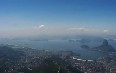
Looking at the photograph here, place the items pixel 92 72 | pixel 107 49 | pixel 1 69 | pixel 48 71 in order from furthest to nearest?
pixel 107 49 → pixel 92 72 → pixel 1 69 → pixel 48 71

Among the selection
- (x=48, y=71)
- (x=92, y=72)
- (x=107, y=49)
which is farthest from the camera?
(x=107, y=49)

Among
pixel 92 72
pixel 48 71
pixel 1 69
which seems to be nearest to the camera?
pixel 48 71

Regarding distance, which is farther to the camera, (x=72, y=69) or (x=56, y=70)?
(x=72, y=69)

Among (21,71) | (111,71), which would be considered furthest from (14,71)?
(111,71)

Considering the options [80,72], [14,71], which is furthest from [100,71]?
[14,71]

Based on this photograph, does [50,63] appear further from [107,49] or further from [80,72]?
[107,49]

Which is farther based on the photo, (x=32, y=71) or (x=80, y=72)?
(x=80, y=72)

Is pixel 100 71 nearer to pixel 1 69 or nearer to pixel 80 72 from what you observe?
pixel 80 72

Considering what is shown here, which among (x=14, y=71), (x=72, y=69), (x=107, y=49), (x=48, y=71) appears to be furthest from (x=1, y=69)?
(x=107, y=49)

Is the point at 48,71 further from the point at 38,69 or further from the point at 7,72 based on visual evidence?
the point at 7,72
